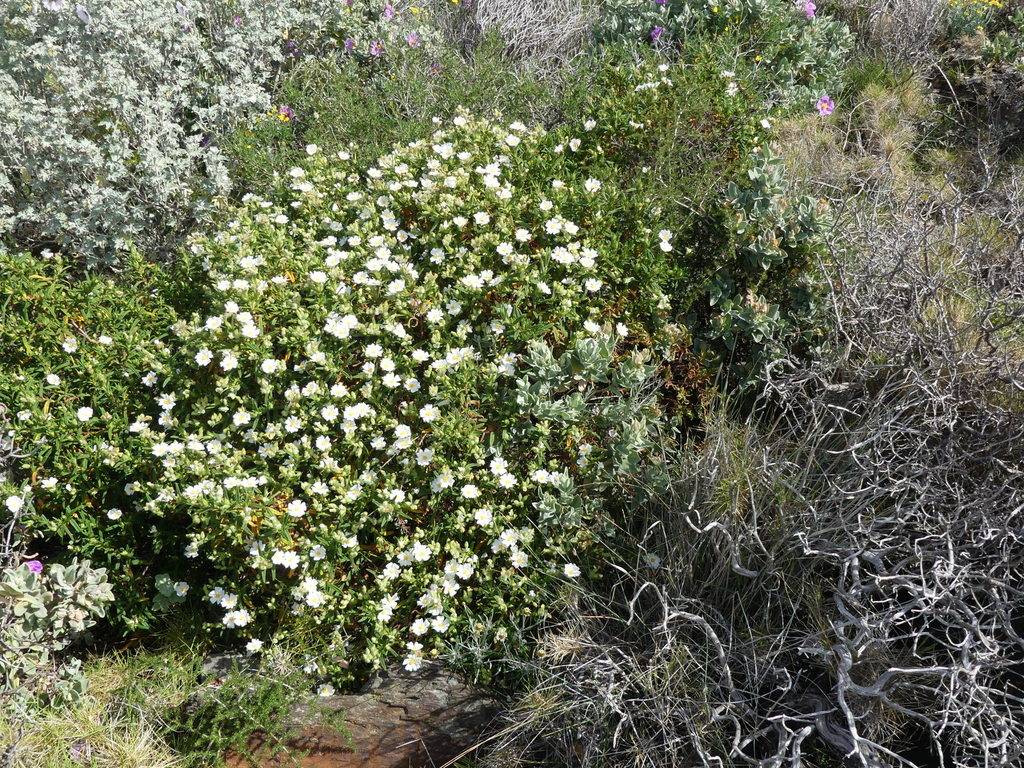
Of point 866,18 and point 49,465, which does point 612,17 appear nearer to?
point 866,18

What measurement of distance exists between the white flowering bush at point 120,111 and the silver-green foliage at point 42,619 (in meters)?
1.58

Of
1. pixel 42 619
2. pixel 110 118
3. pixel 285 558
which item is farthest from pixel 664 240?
pixel 110 118

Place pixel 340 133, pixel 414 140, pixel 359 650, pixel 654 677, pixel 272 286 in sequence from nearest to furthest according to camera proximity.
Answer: pixel 654 677 < pixel 359 650 < pixel 272 286 < pixel 414 140 < pixel 340 133

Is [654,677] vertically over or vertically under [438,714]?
over

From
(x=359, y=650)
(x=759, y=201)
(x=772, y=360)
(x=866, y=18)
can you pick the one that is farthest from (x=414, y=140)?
(x=866, y=18)

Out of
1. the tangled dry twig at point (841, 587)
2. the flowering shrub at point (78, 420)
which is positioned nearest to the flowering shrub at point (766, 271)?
the tangled dry twig at point (841, 587)

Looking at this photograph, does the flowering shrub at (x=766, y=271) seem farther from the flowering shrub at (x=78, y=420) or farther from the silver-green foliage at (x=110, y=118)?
the silver-green foliage at (x=110, y=118)

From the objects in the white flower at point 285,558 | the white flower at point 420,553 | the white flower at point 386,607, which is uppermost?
the white flower at point 285,558

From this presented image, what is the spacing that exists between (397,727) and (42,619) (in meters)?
1.17

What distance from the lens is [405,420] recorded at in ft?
9.21

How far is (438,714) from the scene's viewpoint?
2.66 m

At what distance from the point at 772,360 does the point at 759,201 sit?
56 centimetres

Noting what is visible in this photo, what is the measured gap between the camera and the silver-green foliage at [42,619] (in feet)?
8.71

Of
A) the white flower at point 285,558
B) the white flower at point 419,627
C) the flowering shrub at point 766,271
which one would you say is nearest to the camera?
the white flower at point 285,558
